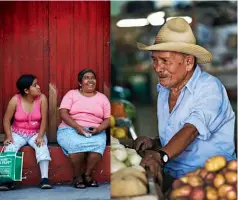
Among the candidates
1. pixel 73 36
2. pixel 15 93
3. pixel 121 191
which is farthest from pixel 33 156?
pixel 121 191

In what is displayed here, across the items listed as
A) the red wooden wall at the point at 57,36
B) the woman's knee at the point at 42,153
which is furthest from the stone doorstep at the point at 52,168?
the red wooden wall at the point at 57,36

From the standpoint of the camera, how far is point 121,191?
11.8ft

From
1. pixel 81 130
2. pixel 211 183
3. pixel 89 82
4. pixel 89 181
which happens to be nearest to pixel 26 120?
pixel 81 130

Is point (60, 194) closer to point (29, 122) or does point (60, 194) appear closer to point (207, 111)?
point (29, 122)

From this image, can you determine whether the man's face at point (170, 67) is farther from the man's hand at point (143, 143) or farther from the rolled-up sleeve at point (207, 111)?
the man's hand at point (143, 143)

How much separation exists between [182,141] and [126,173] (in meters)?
0.35

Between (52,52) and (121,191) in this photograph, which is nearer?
(121,191)

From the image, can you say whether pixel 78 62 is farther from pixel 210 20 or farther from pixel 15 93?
pixel 210 20

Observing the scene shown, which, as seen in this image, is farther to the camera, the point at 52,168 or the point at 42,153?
the point at 52,168

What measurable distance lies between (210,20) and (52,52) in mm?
2004

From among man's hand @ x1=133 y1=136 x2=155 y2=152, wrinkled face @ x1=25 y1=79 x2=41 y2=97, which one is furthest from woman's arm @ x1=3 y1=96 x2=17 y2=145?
man's hand @ x1=133 y1=136 x2=155 y2=152

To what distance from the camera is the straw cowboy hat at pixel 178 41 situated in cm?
371

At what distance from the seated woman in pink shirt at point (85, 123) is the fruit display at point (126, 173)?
1374 millimetres

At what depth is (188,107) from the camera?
3756 mm
